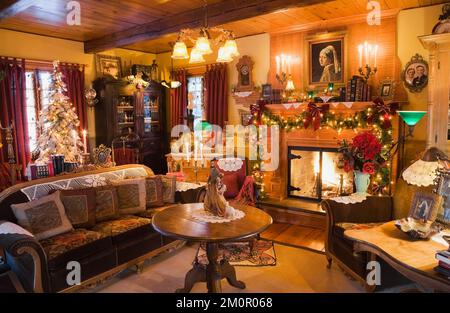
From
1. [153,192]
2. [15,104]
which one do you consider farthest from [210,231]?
[15,104]

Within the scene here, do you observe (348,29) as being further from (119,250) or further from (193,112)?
(119,250)

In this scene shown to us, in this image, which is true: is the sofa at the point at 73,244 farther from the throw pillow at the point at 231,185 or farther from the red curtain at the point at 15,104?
the red curtain at the point at 15,104

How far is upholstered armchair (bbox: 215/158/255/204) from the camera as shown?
166 inches

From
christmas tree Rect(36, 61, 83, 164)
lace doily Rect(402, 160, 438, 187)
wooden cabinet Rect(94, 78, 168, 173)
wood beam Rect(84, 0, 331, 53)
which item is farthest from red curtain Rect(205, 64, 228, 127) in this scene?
lace doily Rect(402, 160, 438, 187)

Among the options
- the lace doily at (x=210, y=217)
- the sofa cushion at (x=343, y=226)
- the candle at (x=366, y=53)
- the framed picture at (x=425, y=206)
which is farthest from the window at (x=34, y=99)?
the framed picture at (x=425, y=206)

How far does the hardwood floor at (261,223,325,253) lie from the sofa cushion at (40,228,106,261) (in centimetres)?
211

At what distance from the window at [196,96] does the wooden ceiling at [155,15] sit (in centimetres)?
137
